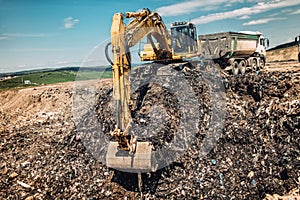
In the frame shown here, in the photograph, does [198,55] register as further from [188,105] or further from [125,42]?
[125,42]

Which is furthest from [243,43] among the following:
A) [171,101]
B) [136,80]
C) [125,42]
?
[125,42]

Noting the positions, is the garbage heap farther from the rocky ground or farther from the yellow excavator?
the yellow excavator

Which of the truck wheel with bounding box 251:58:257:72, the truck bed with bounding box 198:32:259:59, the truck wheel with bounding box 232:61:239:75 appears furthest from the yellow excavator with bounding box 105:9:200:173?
the truck wheel with bounding box 251:58:257:72

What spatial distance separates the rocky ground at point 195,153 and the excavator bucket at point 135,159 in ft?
2.09

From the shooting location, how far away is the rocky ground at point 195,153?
6.18 m

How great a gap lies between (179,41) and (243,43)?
411cm

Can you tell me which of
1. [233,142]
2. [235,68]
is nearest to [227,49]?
[235,68]

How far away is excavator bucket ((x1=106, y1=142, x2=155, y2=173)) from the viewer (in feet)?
19.0

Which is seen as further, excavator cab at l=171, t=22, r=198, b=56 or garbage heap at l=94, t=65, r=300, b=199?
excavator cab at l=171, t=22, r=198, b=56

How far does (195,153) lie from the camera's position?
22.1ft

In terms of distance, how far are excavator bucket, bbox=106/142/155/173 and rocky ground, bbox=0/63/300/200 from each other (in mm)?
636

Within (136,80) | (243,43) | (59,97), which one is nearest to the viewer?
(136,80)

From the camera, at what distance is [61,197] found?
626 cm

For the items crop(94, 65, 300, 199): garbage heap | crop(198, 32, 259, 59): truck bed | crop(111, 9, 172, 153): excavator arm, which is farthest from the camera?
crop(198, 32, 259, 59): truck bed
